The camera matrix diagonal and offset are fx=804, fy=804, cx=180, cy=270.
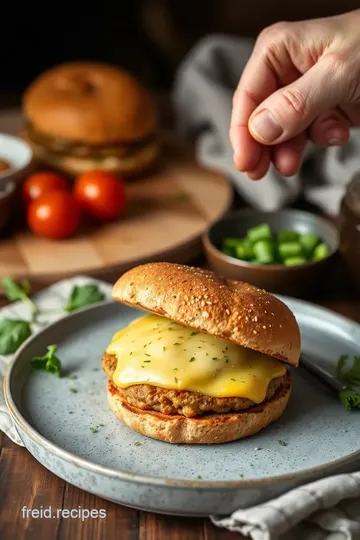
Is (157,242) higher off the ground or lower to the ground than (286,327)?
lower

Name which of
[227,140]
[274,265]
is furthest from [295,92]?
[227,140]

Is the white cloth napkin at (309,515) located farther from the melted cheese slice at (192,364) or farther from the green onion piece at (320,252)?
the green onion piece at (320,252)

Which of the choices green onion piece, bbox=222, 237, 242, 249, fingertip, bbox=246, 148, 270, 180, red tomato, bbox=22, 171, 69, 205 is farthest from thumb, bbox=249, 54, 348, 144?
red tomato, bbox=22, 171, 69, 205

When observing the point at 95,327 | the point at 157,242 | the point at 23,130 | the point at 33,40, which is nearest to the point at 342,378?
the point at 95,327

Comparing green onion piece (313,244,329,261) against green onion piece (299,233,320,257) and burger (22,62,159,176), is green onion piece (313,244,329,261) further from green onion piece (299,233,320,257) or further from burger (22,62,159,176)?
burger (22,62,159,176)

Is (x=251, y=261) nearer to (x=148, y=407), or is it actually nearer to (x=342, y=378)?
(x=342, y=378)
